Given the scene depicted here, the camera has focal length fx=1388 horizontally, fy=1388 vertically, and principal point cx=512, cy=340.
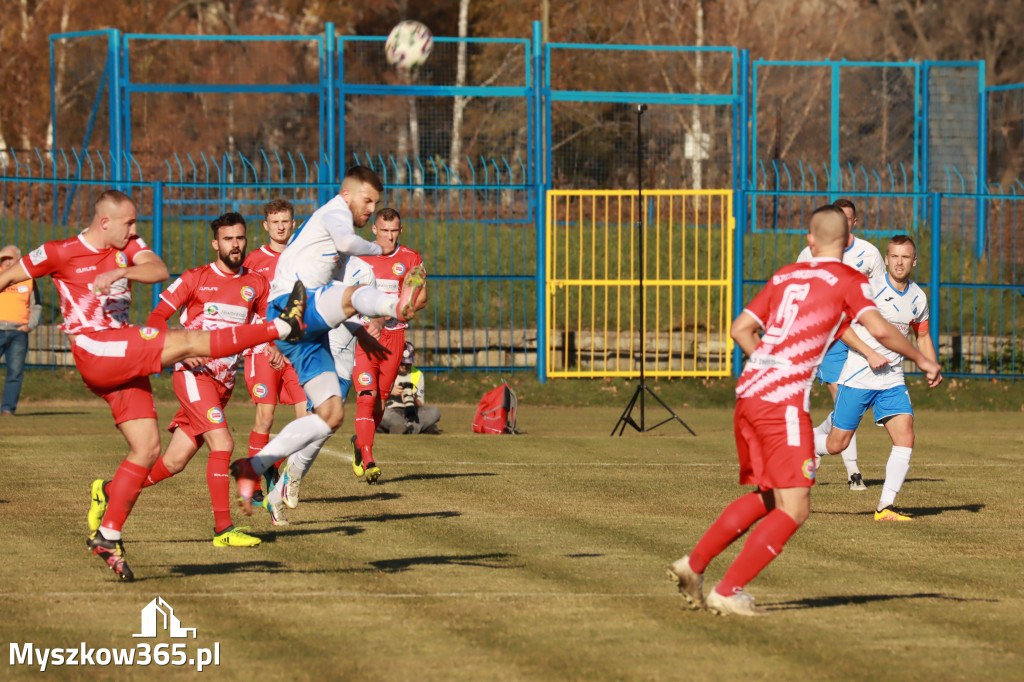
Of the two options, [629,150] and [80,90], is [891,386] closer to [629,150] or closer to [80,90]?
[629,150]

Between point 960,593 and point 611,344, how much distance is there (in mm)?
14014

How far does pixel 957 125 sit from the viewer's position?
27.9m

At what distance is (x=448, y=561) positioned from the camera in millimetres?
8047

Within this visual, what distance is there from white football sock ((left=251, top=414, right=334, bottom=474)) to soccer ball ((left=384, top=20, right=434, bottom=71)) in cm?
1512

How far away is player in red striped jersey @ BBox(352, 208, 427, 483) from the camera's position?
36.7ft

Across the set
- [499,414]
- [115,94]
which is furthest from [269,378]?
[115,94]

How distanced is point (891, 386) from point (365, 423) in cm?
418

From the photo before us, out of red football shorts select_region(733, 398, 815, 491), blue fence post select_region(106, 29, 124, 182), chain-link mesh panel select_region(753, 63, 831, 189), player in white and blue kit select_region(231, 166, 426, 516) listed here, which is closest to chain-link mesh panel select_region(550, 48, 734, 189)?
chain-link mesh panel select_region(753, 63, 831, 189)

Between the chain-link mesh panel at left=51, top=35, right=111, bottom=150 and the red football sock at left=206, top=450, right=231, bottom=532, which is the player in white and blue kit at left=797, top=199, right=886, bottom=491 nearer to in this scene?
the red football sock at left=206, top=450, right=231, bottom=532

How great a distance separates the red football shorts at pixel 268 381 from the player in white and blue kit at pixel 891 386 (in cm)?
404

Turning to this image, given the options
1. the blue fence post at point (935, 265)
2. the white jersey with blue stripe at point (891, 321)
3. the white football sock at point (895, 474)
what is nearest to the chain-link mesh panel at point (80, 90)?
the blue fence post at point (935, 265)

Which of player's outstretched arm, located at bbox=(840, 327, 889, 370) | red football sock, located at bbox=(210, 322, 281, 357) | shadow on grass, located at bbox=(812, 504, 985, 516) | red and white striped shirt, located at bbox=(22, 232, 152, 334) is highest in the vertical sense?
red and white striped shirt, located at bbox=(22, 232, 152, 334)

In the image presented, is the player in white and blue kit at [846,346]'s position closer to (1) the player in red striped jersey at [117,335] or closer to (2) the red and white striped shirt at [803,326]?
(2) the red and white striped shirt at [803,326]

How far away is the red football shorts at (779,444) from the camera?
6.57 m
